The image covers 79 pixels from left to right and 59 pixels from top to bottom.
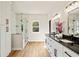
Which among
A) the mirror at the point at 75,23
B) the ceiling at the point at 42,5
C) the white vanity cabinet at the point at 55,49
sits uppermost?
the ceiling at the point at 42,5

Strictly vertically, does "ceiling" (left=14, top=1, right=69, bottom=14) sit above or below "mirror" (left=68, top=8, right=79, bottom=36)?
above

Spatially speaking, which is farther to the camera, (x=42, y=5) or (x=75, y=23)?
(x=42, y=5)

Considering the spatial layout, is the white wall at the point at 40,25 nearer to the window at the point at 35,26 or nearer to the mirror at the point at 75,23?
the window at the point at 35,26

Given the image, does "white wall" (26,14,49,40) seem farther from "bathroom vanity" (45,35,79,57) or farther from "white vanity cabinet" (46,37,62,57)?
"bathroom vanity" (45,35,79,57)

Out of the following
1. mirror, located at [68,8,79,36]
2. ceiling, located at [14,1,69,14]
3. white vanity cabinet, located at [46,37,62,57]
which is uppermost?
ceiling, located at [14,1,69,14]

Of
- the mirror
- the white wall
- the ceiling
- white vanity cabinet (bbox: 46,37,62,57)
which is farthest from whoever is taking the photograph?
the white wall

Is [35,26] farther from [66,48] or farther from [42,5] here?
[66,48]

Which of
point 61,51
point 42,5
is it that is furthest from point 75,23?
point 42,5

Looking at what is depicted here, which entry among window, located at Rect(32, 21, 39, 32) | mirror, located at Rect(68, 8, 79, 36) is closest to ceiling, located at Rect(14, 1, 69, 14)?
mirror, located at Rect(68, 8, 79, 36)

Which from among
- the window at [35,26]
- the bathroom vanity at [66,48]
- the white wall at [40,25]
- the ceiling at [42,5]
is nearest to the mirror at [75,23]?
the bathroom vanity at [66,48]

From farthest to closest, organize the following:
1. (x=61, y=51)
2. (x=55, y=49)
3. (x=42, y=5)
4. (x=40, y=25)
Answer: (x=40, y=25) → (x=42, y=5) → (x=55, y=49) → (x=61, y=51)

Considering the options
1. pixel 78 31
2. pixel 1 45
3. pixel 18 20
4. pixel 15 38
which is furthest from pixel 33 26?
pixel 78 31

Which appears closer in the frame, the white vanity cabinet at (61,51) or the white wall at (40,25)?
the white vanity cabinet at (61,51)

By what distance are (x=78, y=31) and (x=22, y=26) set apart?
18.4 ft
